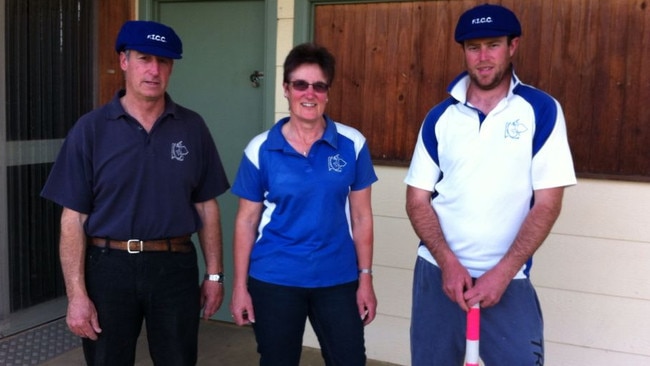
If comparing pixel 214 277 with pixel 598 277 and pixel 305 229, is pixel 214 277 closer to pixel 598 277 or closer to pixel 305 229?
pixel 305 229

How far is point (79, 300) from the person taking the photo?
2549mm

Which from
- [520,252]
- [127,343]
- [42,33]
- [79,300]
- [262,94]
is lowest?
[127,343]

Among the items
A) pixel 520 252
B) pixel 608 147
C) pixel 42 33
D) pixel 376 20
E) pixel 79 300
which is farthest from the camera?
pixel 42 33

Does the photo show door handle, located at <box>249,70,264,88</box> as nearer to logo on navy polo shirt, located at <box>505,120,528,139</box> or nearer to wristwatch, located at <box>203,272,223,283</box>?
wristwatch, located at <box>203,272,223,283</box>

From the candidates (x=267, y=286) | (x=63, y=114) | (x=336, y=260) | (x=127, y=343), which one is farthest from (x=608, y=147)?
(x=63, y=114)

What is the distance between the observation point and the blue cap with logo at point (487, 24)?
94.3 inches

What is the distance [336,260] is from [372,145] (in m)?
1.49

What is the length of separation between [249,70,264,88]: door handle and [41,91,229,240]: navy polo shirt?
1.76 m

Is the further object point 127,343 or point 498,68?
point 127,343

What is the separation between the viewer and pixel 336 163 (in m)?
2.59

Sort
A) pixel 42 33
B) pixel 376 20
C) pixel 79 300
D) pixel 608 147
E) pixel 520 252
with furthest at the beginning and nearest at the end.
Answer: pixel 42 33, pixel 376 20, pixel 608 147, pixel 79 300, pixel 520 252

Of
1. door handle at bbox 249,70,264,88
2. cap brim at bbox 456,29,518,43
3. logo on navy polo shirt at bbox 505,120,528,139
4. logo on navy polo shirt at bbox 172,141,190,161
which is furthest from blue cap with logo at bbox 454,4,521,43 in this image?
door handle at bbox 249,70,264,88

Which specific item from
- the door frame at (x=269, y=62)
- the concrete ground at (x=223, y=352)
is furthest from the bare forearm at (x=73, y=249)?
the door frame at (x=269, y=62)

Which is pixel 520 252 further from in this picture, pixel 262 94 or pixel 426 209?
pixel 262 94
